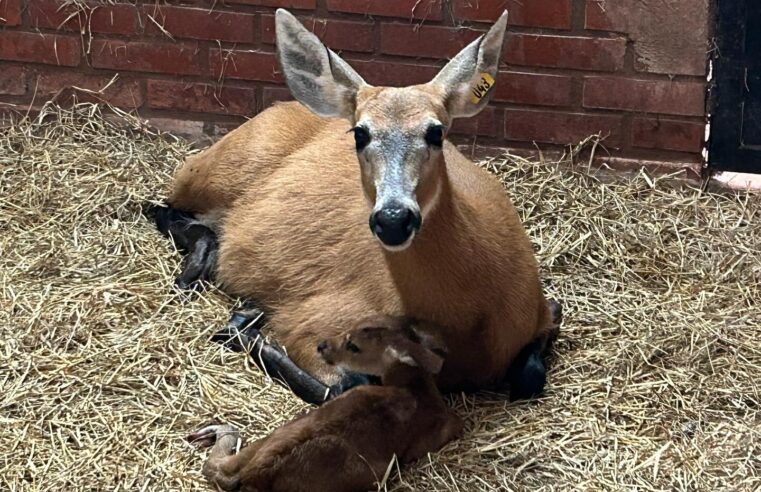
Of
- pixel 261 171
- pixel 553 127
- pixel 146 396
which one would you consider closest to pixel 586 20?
pixel 553 127

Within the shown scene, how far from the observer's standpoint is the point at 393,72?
5.50m

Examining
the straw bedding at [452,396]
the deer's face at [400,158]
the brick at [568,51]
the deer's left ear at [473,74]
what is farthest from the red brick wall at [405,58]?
the deer's face at [400,158]

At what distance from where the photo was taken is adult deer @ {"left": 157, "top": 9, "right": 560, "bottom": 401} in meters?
3.71

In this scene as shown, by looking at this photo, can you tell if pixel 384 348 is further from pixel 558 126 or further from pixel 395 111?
pixel 558 126

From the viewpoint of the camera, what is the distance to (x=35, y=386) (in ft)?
13.1

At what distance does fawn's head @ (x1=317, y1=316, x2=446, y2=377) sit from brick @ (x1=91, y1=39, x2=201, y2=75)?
225 cm

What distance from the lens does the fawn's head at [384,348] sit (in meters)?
3.68

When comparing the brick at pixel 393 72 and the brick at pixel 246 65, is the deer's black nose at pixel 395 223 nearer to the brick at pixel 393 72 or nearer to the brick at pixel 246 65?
the brick at pixel 393 72

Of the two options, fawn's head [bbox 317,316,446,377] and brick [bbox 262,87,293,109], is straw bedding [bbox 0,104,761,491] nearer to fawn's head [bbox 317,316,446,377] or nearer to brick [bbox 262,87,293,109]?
fawn's head [bbox 317,316,446,377]

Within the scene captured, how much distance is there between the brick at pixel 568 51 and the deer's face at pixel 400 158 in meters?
1.61

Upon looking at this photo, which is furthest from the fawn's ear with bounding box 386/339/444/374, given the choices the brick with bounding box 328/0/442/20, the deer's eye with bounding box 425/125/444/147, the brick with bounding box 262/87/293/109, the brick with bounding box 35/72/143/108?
the brick with bounding box 35/72/143/108

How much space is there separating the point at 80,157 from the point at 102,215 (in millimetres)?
478

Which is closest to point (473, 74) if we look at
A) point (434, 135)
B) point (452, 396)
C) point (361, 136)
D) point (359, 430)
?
point (434, 135)

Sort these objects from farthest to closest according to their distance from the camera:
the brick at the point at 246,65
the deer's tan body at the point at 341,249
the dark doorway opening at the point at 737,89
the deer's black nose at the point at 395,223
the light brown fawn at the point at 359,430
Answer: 1. the brick at the point at 246,65
2. the dark doorway opening at the point at 737,89
3. the deer's tan body at the point at 341,249
4. the deer's black nose at the point at 395,223
5. the light brown fawn at the point at 359,430
